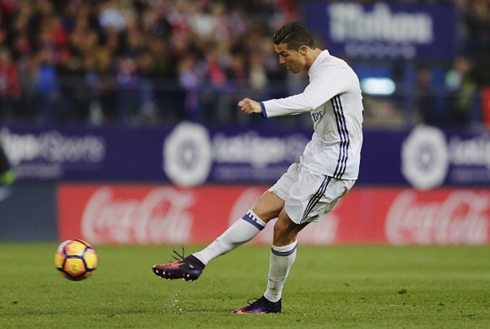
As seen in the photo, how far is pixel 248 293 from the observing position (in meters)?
9.34

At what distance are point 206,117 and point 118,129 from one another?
1822 millimetres

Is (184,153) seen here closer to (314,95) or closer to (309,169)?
(309,169)

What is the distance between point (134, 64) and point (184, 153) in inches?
82.7

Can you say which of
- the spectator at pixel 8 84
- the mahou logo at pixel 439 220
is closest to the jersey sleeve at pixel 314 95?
the spectator at pixel 8 84

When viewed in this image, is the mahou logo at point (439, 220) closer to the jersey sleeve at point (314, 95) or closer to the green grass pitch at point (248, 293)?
the green grass pitch at point (248, 293)

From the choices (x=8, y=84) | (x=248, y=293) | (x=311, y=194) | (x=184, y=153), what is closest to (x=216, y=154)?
(x=184, y=153)

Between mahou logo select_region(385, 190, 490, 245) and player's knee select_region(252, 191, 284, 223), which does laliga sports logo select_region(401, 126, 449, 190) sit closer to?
mahou logo select_region(385, 190, 490, 245)

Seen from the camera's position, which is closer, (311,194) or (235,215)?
(311,194)

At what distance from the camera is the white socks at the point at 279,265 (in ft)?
24.5

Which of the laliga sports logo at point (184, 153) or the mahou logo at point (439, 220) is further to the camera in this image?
the mahou logo at point (439, 220)

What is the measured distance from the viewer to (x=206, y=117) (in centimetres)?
1839

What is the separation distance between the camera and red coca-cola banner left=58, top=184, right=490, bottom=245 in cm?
1772

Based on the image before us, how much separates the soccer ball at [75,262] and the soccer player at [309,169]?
3.14 ft

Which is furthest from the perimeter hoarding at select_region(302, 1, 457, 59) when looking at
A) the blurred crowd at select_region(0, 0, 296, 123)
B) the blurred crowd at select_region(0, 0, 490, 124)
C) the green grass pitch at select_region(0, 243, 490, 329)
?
the green grass pitch at select_region(0, 243, 490, 329)
